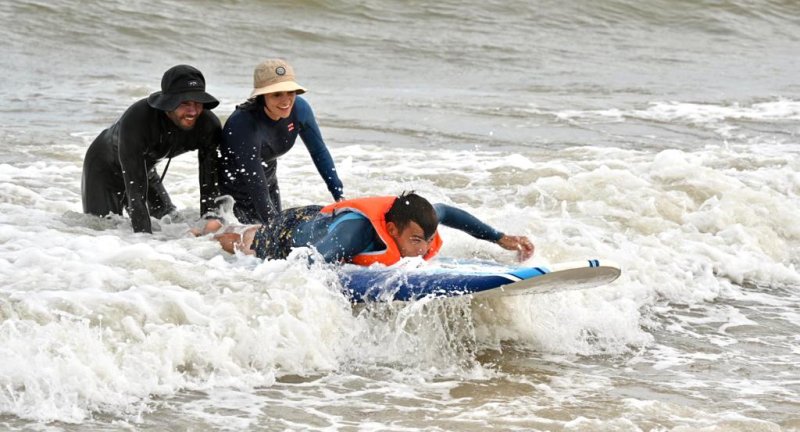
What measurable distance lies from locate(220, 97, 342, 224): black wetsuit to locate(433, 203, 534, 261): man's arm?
108 centimetres

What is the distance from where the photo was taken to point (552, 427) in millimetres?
4781

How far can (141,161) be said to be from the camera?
Result: 267 inches

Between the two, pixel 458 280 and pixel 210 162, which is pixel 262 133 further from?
pixel 458 280

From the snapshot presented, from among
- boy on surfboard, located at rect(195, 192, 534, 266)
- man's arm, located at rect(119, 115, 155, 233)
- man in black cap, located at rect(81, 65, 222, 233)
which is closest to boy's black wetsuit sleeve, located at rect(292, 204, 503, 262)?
boy on surfboard, located at rect(195, 192, 534, 266)

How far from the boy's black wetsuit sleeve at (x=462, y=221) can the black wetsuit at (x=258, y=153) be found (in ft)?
3.51

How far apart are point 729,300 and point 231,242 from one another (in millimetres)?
3081

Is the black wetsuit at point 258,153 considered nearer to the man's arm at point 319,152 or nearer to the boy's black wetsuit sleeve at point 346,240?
the man's arm at point 319,152

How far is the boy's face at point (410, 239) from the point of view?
18.8 ft

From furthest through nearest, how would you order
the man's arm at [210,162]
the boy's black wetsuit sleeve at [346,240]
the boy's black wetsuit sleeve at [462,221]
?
the man's arm at [210,162] → the boy's black wetsuit sleeve at [462,221] → the boy's black wetsuit sleeve at [346,240]

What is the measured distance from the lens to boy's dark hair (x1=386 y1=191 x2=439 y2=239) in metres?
5.70

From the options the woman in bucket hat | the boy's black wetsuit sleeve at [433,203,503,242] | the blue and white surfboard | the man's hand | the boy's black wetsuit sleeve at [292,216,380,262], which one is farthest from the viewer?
the woman in bucket hat

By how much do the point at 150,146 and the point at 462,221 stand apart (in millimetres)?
1916

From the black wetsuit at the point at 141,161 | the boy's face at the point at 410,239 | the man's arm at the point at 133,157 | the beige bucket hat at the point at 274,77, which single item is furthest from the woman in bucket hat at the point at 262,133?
the boy's face at the point at 410,239

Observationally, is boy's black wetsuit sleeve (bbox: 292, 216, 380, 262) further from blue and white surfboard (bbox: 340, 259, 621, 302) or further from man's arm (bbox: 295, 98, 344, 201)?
man's arm (bbox: 295, 98, 344, 201)
